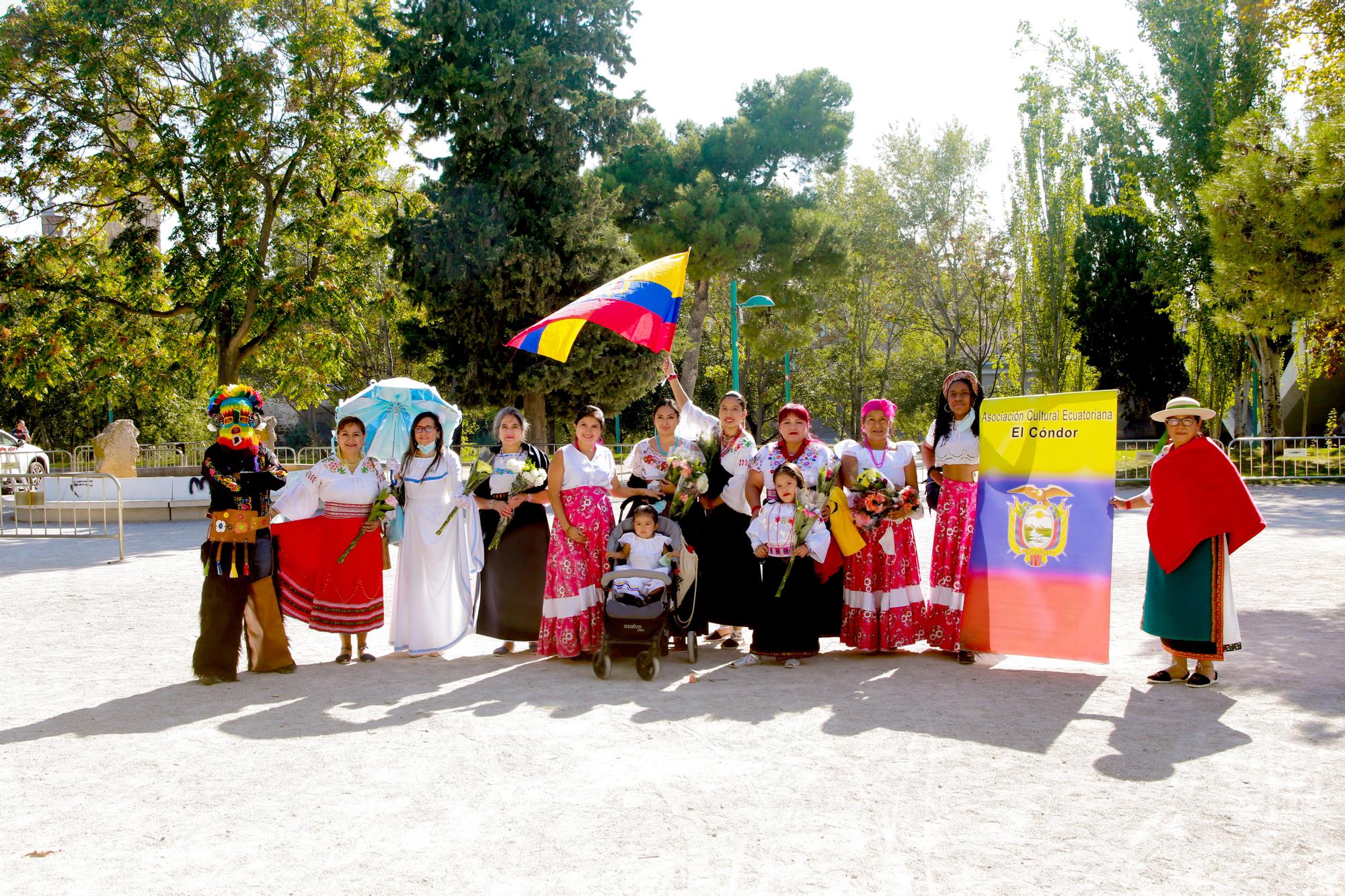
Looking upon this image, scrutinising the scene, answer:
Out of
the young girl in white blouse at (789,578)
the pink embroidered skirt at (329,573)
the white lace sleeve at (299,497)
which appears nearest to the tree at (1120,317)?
the young girl in white blouse at (789,578)

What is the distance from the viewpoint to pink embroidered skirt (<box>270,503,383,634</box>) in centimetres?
719

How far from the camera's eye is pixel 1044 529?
6.81 metres

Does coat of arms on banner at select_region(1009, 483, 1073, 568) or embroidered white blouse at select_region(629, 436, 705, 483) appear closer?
coat of arms on banner at select_region(1009, 483, 1073, 568)

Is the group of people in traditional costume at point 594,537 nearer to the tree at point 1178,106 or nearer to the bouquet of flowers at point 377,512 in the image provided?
the bouquet of flowers at point 377,512

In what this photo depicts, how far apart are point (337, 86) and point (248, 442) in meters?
17.9

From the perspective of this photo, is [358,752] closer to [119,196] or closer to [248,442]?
[248,442]

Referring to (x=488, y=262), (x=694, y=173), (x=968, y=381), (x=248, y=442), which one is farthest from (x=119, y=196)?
(x=968, y=381)

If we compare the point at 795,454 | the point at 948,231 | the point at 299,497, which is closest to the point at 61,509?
the point at 299,497

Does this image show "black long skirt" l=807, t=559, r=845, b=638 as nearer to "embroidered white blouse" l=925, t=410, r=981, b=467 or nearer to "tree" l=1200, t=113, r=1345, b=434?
"embroidered white blouse" l=925, t=410, r=981, b=467

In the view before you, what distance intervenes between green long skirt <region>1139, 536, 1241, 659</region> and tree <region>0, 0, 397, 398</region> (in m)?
18.8

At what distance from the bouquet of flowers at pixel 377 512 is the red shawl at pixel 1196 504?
5124mm

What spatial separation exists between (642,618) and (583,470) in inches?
49.0

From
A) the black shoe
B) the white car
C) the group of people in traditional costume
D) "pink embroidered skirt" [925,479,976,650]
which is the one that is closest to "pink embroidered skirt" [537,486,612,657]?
the group of people in traditional costume

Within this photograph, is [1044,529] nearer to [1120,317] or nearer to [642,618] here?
[642,618]
